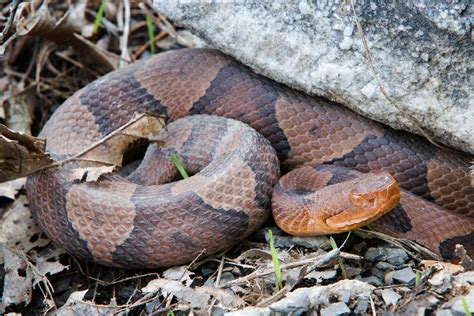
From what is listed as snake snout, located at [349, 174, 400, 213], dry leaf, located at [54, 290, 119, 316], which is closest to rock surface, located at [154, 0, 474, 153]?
snake snout, located at [349, 174, 400, 213]

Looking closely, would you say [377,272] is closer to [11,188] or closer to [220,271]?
[220,271]

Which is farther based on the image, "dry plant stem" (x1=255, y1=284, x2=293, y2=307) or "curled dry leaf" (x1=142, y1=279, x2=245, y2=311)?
"curled dry leaf" (x1=142, y1=279, x2=245, y2=311)

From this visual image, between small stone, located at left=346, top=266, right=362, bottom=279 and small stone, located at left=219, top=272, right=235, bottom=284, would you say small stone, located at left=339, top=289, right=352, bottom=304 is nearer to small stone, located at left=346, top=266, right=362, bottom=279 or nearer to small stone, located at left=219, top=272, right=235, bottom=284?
small stone, located at left=346, top=266, right=362, bottom=279

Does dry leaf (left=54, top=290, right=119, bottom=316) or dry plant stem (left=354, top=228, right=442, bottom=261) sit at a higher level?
dry plant stem (left=354, top=228, right=442, bottom=261)

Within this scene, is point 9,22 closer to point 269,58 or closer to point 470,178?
point 269,58

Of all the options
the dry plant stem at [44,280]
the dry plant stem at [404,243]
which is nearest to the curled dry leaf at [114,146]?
the dry plant stem at [44,280]

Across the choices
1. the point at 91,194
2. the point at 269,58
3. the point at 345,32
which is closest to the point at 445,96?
the point at 345,32

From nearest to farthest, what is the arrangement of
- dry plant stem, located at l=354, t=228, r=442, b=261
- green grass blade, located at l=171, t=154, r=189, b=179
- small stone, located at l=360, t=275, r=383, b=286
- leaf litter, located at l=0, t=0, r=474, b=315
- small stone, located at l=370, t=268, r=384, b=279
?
leaf litter, located at l=0, t=0, r=474, b=315 < small stone, located at l=360, t=275, r=383, b=286 < small stone, located at l=370, t=268, r=384, b=279 < dry plant stem, located at l=354, t=228, r=442, b=261 < green grass blade, located at l=171, t=154, r=189, b=179
